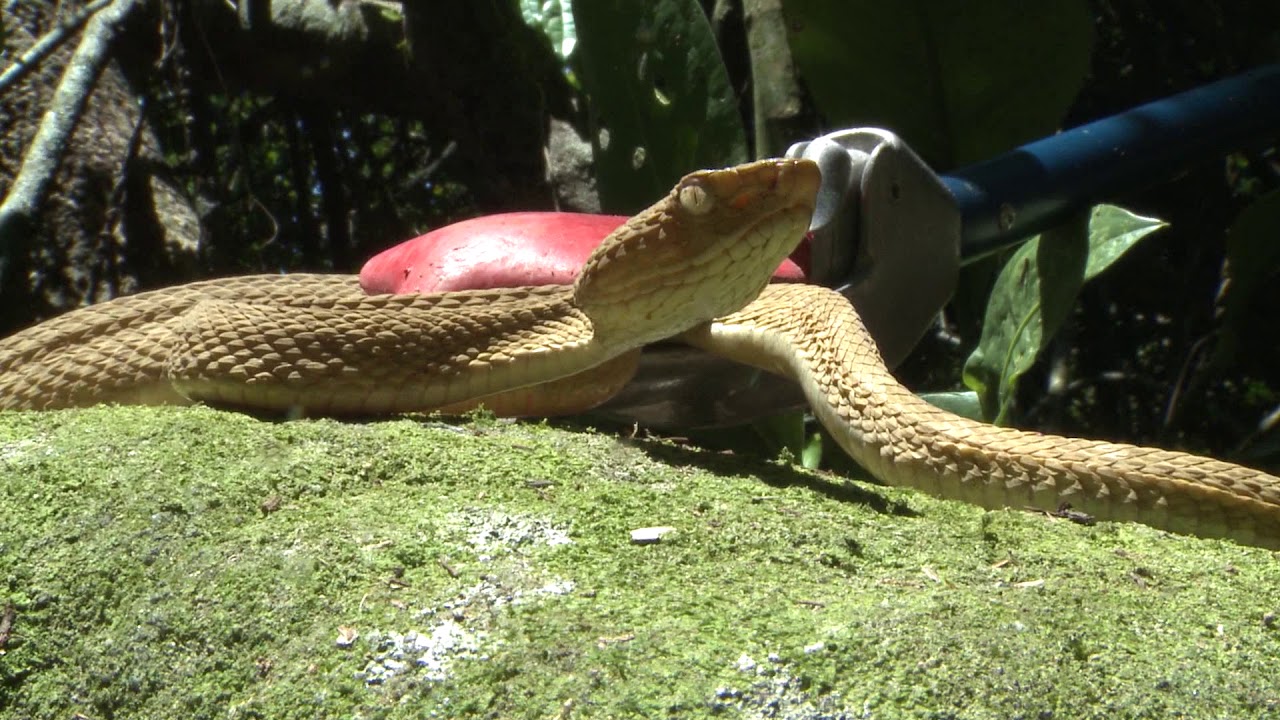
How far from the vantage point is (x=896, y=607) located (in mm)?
1000

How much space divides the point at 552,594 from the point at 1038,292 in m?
1.59

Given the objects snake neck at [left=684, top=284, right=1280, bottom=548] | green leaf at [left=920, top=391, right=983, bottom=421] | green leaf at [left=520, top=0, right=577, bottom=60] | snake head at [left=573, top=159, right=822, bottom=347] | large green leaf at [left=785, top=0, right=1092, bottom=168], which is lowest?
green leaf at [left=920, top=391, right=983, bottom=421]

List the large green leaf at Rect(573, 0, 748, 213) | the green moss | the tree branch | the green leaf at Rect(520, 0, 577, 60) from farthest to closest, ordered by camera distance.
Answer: the green leaf at Rect(520, 0, 577, 60) → the large green leaf at Rect(573, 0, 748, 213) → the tree branch → the green moss

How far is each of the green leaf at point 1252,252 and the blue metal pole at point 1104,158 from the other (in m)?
0.37

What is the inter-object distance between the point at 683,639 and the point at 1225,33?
3.34 m

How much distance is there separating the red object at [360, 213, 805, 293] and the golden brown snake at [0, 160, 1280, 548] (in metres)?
0.07

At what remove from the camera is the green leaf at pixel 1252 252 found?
2.76m

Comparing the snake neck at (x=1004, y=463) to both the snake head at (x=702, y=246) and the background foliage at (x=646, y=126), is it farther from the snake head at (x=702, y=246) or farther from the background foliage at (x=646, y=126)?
the background foliage at (x=646, y=126)

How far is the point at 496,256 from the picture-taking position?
1723mm

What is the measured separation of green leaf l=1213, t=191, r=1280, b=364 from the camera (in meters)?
2.76

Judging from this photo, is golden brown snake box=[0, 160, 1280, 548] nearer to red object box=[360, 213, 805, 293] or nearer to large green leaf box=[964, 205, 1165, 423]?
red object box=[360, 213, 805, 293]

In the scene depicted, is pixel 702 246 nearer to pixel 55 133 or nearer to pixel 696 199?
pixel 696 199

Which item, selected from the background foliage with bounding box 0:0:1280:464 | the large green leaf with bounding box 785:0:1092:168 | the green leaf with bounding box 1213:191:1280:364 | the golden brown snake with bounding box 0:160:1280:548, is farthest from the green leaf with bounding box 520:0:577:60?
the green leaf with bounding box 1213:191:1280:364

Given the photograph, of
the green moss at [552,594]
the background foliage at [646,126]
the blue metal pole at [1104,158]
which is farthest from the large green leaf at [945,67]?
the green moss at [552,594]
